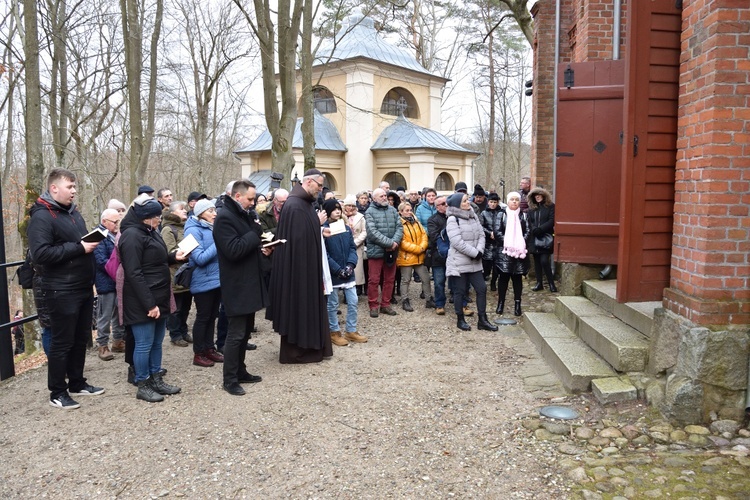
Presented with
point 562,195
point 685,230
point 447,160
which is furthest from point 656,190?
point 447,160

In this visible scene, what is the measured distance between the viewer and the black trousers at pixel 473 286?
723cm

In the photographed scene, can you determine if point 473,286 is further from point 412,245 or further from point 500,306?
point 412,245

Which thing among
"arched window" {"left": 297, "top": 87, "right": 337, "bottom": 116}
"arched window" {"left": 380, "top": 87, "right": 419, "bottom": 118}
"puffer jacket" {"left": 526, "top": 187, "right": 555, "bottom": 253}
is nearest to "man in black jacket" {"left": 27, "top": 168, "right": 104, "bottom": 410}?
"puffer jacket" {"left": 526, "top": 187, "right": 555, "bottom": 253}

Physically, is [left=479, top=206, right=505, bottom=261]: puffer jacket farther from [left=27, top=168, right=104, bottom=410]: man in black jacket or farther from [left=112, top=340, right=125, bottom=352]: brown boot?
[left=27, top=168, right=104, bottom=410]: man in black jacket

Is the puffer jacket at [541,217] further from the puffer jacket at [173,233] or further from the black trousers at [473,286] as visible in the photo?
the puffer jacket at [173,233]

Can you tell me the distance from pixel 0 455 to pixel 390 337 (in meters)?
4.24

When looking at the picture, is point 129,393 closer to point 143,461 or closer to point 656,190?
point 143,461

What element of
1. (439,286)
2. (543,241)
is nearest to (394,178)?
(543,241)

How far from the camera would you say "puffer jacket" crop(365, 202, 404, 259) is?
7898mm

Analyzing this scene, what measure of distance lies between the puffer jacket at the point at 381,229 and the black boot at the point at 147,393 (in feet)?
12.3

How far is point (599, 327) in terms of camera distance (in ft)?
17.8

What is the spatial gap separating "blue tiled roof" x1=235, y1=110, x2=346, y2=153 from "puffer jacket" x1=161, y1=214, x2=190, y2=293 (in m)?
18.4

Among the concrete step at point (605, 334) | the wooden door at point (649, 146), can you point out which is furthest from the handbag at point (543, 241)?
the wooden door at point (649, 146)

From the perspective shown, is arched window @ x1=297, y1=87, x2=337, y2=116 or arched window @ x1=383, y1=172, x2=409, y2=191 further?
arched window @ x1=297, y1=87, x2=337, y2=116
